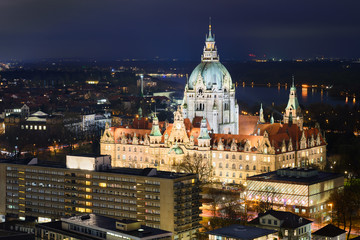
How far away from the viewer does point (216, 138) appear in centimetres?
13450

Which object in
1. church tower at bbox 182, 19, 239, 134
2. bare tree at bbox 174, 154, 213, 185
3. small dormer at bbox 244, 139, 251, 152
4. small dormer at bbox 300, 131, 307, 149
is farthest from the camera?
church tower at bbox 182, 19, 239, 134

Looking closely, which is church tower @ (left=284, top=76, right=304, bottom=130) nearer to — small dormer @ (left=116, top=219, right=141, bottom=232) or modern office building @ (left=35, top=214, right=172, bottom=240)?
modern office building @ (left=35, top=214, right=172, bottom=240)

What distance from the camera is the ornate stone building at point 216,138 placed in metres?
130

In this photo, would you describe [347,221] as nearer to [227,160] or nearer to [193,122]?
[227,160]

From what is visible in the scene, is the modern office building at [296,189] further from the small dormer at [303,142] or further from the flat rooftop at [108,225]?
the flat rooftop at [108,225]

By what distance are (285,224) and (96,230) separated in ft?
64.9

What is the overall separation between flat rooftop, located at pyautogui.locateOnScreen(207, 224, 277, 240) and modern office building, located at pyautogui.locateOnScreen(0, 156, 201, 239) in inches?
489

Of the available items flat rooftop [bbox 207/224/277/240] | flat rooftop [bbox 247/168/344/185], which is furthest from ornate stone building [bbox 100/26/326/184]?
flat rooftop [bbox 207/224/277/240]

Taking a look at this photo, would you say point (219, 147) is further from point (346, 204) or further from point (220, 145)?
point (346, 204)

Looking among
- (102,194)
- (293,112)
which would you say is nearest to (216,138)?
(293,112)

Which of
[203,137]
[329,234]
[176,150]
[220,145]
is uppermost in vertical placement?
[203,137]

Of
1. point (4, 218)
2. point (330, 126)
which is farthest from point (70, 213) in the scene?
point (330, 126)

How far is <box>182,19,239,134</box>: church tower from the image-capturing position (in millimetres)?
143625

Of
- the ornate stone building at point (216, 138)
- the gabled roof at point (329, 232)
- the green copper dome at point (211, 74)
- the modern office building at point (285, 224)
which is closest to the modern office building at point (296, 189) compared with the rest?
the ornate stone building at point (216, 138)
